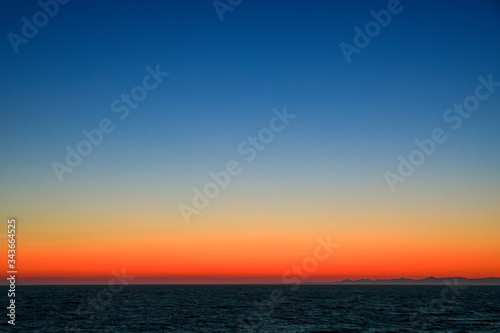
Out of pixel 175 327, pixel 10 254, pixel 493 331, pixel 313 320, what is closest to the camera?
pixel 10 254

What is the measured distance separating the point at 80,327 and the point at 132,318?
1120 cm

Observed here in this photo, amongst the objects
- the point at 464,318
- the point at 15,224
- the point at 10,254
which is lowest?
the point at 464,318

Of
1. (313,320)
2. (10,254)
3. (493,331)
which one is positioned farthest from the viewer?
(313,320)

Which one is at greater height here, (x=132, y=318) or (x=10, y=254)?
(x=10, y=254)

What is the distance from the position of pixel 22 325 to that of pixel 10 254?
24.6 metres

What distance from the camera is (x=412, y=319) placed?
201ft

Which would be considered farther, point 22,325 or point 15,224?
point 22,325

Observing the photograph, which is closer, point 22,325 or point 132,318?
point 22,325

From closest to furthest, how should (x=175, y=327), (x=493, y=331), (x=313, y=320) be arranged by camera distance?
(x=493, y=331)
(x=175, y=327)
(x=313, y=320)

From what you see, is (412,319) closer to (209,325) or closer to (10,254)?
(209,325)

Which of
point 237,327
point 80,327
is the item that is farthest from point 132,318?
point 237,327

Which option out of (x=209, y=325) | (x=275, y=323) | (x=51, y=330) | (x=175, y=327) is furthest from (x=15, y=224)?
(x=275, y=323)

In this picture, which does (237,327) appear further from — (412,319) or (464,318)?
(464,318)

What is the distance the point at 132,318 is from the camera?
6094cm
